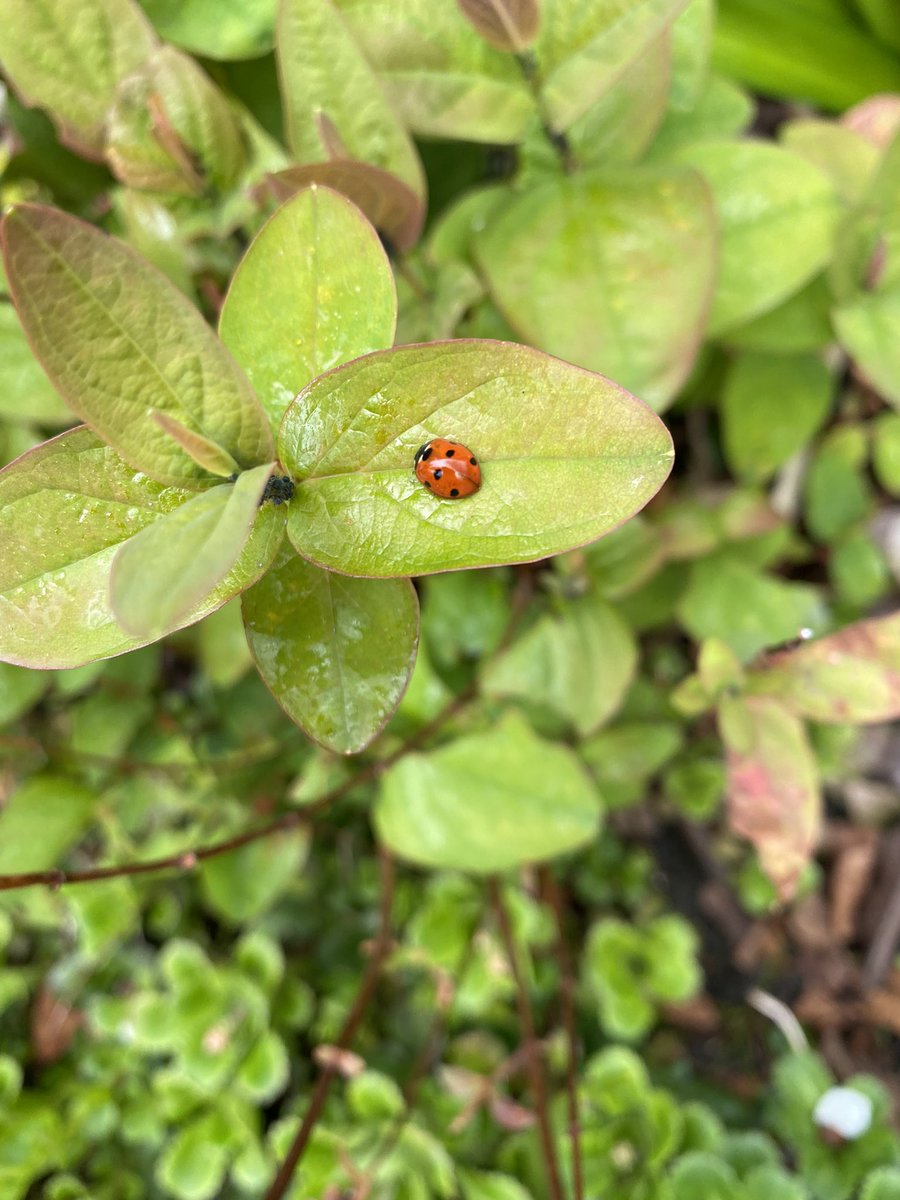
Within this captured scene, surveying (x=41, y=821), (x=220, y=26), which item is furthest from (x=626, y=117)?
(x=41, y=821)

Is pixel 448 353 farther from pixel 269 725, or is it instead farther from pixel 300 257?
pixel 269 725

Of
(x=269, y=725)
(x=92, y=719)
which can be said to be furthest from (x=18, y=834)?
(x=269, y=725)

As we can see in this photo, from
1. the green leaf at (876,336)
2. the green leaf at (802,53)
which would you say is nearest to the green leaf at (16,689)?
the green leaf at (876,336)

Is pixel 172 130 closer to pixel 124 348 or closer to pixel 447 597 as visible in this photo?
pixel 124 348

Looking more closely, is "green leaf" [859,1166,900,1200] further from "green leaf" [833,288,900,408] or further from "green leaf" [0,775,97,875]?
"green leaf" [0,775,97,875]

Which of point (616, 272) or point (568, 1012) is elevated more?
point (616, 272)

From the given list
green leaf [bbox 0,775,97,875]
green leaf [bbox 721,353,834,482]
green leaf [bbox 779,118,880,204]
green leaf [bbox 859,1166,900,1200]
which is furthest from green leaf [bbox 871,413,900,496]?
green leaf [bbox 0,775,97,875]
